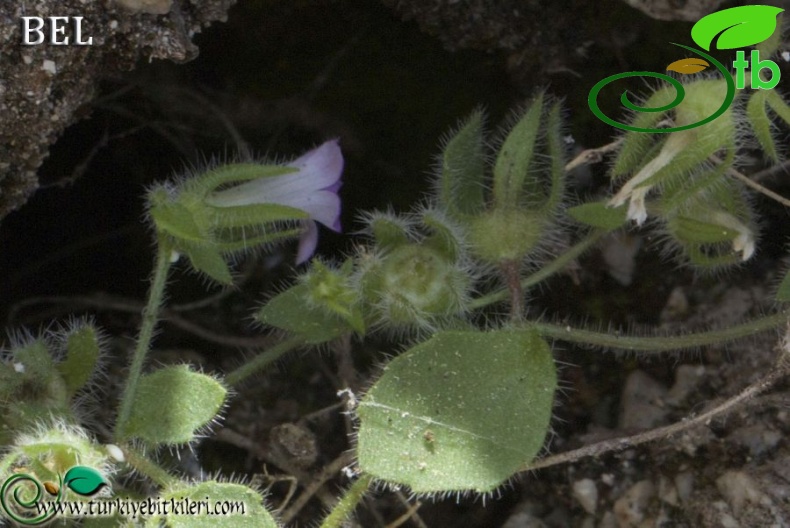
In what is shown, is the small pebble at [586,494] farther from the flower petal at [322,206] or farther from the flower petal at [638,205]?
the flower petal at [322,206]

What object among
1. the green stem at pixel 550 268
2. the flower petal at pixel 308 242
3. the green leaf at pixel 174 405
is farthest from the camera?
the flower petal at pixel 308 242

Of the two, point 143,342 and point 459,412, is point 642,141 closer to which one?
point 459,412

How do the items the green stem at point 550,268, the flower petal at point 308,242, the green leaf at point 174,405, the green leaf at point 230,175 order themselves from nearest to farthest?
1. the green leaf at point 174,405
2. the green leaf at point 230,175
3. the green stem at point 550,268
4. the flower petal at point 308,242

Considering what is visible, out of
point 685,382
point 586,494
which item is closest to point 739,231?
point 685,382

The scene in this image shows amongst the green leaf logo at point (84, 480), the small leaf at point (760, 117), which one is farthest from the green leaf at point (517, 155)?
the green leaf logo at point (84, 480)

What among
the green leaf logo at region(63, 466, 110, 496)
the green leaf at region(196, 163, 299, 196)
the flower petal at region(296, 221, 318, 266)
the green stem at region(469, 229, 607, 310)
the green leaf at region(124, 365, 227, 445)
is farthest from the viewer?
the flower petal at region(296, 221, 318, 266)

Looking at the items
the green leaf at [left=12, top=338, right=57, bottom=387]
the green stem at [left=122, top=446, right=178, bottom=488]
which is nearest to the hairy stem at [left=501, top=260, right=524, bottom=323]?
the green stem at [left=122, top=446, right=178, bottom=488]

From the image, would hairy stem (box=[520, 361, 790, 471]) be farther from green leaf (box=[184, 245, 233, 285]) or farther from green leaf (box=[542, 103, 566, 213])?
green leaf (box=[184, 245, 233, 285])
